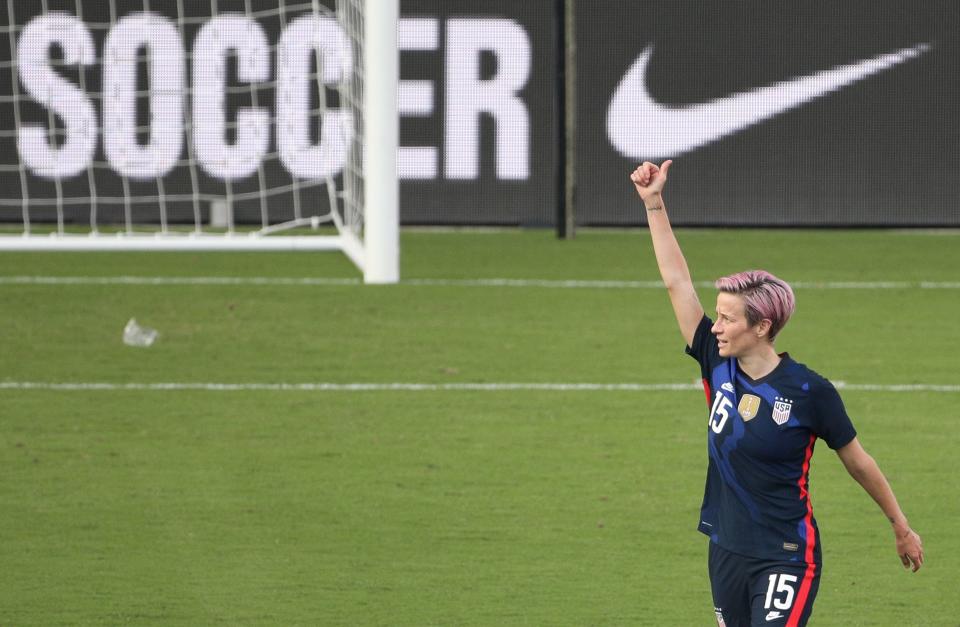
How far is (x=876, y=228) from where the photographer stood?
15.8 metres

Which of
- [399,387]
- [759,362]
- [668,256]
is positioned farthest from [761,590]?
[399,387]

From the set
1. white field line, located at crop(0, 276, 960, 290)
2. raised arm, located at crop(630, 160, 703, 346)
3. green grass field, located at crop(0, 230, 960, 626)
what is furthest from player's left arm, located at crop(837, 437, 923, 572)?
white field line, located at crop(0, 276, 960, 290)

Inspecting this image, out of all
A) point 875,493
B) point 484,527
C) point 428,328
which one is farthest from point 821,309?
point 875,493

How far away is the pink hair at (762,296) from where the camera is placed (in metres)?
3.90

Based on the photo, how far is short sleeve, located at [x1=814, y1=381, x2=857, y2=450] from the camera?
392 cm

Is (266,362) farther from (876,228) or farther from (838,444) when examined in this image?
(876,228)

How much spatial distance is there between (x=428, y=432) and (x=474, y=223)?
783 centimetres

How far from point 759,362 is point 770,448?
0.68 feet

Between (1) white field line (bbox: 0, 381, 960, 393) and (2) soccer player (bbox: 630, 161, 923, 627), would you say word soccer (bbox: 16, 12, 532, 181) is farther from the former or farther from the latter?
(2) soccer player (bbox: 630, 161, 923, 627)

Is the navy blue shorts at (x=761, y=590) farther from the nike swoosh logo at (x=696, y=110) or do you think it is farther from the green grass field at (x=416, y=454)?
the nike swoosh logo at (x=696, y=110)

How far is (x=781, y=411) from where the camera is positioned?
12.9 ft

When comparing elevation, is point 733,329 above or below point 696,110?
above

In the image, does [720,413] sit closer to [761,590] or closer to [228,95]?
[761,590]

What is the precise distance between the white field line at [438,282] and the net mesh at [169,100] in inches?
79.3
